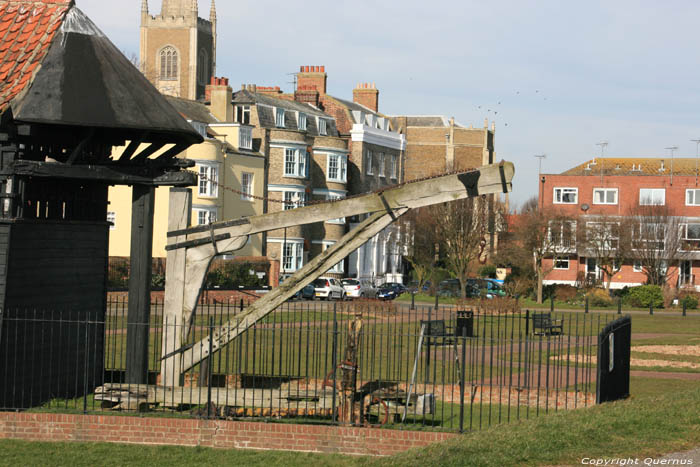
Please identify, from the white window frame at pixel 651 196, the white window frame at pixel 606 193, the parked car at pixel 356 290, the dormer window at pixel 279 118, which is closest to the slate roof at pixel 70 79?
the parked car at pixel 356 290

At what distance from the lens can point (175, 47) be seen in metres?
112

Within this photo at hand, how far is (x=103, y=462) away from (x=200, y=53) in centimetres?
10444

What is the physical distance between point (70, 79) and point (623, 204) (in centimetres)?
6152

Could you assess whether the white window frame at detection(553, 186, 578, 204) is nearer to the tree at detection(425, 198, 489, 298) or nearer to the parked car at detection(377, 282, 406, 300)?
the tree at detection(425, 198, 489, 298)

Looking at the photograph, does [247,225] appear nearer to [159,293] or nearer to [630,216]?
[159,293]

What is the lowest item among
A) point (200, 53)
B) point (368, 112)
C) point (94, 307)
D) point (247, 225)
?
point (94, 307)

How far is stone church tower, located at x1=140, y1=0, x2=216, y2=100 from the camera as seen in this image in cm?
10969

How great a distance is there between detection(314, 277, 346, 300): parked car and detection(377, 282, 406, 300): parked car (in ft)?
8.27

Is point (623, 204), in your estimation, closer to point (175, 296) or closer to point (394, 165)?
point (394, 165)

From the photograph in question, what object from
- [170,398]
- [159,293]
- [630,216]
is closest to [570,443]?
[170,398]

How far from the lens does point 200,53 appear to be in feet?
374

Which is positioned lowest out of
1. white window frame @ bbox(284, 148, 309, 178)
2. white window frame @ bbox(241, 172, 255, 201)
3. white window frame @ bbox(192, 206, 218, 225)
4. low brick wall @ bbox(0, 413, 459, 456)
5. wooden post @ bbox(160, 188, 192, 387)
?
low brick wall @ bbox(0, 413, 459, 456)

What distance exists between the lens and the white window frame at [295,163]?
6525 cm

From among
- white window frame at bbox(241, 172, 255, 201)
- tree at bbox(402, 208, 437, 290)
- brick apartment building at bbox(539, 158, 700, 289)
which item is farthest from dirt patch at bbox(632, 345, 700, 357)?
tree at bbox(402, 208, 437, 290)
